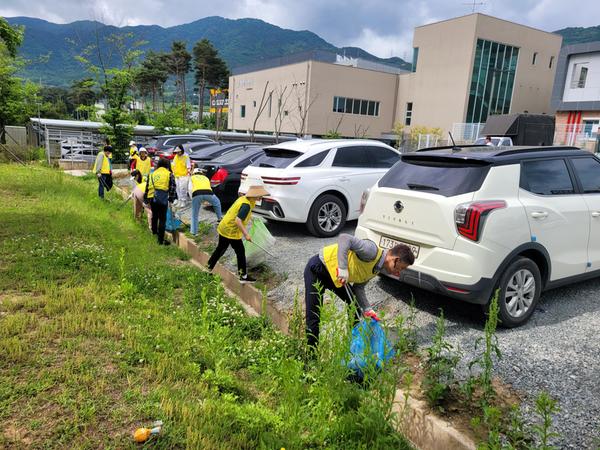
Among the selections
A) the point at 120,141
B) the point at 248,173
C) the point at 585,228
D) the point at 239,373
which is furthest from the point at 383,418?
the point at 120,141

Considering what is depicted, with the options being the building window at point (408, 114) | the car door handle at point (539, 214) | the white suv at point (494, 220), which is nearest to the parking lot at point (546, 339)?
the white suv at point (494, 220)

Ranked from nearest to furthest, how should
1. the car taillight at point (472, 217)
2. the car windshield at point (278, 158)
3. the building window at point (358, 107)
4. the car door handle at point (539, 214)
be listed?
the car taillight at point (472, 217) < the car door handle at point (539, 214) < the car windshield at point (278, 158) < the building window at point (358, 107)

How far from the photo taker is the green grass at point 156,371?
9.08ft

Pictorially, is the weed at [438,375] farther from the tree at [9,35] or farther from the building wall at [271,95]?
the building wall at [271,95]

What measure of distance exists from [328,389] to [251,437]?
1.97 feet

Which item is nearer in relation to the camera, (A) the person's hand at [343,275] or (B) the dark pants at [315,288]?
(A) the person's hand at [343,275]

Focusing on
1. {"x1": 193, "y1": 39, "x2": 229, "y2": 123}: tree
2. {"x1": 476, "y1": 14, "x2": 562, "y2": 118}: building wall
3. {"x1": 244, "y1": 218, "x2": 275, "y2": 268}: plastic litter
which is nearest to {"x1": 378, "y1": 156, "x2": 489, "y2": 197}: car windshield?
{"x1": 244, "y1": 218, "x2": 275, "y2": 268}: plastic litter

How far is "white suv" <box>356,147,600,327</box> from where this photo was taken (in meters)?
3.97

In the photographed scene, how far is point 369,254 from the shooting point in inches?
139

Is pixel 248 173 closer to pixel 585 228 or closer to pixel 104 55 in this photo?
pixel 585 228

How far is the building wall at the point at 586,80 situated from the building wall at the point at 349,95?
2243 cm

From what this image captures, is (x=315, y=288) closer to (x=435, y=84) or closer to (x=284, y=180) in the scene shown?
(x=284, y=180)

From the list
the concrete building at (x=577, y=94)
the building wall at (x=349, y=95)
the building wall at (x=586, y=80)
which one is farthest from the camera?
the building wall at (x=349, y=95)

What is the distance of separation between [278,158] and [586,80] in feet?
90.1
